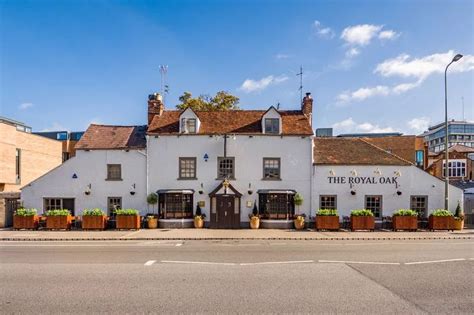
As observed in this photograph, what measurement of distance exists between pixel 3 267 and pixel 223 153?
1558cm

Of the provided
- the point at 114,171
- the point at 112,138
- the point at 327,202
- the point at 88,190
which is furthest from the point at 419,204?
the point at 88,190

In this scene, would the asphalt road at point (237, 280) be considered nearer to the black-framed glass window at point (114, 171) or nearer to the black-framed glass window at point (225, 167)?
the black-framed glass window at point (225, 167)

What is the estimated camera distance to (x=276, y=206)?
81.4 feet

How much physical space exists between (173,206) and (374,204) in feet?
45.1

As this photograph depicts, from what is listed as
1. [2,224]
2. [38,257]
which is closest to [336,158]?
[38,257]

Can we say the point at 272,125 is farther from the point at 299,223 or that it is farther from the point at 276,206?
the point at 299,223

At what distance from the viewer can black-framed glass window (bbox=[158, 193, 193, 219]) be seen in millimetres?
24828

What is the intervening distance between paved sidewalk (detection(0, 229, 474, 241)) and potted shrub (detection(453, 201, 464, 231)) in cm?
80

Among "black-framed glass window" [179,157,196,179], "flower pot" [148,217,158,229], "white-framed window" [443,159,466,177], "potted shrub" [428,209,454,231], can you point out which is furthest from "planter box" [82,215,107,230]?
"white-framed window" [443,159,466,177]

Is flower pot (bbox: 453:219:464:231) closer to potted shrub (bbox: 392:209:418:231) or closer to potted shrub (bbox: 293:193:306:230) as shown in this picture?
potted shrub (bbox: 392:209:418:231)

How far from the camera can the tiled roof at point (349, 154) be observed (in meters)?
25.4

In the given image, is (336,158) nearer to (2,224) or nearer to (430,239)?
(430,239)

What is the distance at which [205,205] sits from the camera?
25062 millimetres

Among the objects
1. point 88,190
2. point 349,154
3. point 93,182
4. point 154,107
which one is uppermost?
point 154,107
